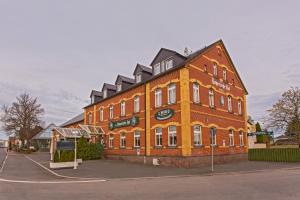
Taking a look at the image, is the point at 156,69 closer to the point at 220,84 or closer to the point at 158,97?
the point at 158,97

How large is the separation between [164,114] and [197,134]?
3.46 m

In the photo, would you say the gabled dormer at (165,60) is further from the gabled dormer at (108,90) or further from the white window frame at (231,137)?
the gabled dormer at (108,90)

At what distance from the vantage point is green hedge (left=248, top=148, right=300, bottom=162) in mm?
28312

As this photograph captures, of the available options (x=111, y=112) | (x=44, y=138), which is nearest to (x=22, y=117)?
(x=44, y=138)

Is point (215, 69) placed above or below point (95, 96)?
above

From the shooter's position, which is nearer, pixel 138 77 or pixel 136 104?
pixel 136 104

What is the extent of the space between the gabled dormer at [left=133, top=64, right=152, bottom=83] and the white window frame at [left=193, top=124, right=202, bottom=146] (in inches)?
337

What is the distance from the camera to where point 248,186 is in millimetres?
11992

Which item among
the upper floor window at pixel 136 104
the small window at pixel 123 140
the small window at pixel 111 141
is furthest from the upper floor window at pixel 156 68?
the small window at pixel 111 141

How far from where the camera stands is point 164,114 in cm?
2431

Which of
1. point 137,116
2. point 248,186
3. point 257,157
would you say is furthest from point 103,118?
point 248,186

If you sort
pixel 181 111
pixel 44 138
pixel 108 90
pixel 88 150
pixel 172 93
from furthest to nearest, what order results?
pixel 44 138 → pixel 108 90 → pixel 88 150 → pixel 172 93 → pixel 181 111

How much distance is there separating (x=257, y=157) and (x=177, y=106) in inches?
570

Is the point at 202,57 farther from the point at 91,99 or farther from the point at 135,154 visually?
the point at 91,99
